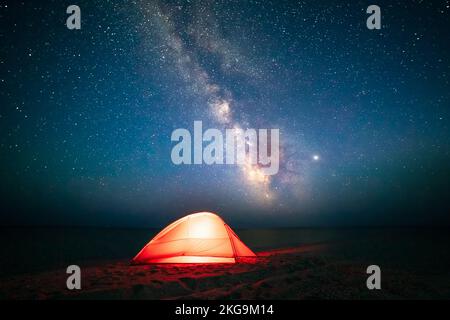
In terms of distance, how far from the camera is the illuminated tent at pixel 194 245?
789 cm

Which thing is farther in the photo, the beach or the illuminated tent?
the illuminated tent

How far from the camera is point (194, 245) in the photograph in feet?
26.6

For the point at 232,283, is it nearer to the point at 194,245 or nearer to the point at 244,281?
the point at 244,281

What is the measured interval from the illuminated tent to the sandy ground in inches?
25.6

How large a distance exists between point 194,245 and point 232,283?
105 inches

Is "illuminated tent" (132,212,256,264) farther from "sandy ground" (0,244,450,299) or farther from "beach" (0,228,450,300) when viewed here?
"sandy ground" (0,244,450,299)

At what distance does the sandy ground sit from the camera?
5.02m

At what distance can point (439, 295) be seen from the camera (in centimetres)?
498

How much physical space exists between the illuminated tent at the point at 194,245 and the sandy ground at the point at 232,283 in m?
0.65

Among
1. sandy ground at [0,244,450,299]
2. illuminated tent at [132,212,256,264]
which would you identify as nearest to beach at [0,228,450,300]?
sandy ground at [0,244,450,299]
